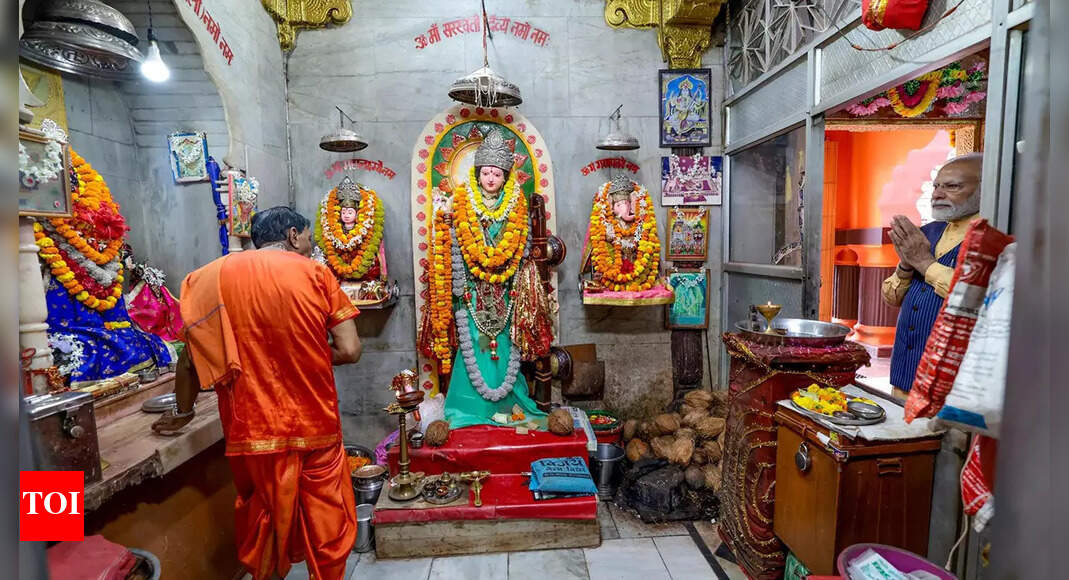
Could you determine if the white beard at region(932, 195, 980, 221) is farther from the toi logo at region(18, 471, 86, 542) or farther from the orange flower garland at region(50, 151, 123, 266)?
the orange flower garland at region(50, 151, 123, 266)

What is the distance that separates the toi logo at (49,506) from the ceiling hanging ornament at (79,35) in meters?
3.27

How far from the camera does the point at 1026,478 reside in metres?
0.41

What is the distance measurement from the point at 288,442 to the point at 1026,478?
2923 mm

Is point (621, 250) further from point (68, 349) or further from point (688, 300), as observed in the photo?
point (68, 349)

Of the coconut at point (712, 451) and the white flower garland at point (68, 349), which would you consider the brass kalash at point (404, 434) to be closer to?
the white flower garland at point (68, 349)

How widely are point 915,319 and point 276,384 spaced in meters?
3.49

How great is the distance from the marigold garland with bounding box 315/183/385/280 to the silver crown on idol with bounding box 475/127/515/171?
1199mm

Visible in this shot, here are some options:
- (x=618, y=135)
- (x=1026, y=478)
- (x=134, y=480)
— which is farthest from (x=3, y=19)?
(x=618, y=135)

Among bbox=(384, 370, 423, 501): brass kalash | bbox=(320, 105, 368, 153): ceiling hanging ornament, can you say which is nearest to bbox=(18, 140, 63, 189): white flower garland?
bbox=(384, 370, 423, 501): brass kalash

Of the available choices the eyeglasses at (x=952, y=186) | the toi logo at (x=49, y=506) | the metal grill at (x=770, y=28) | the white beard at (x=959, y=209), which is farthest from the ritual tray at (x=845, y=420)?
the toi logo at (x=49, y=506)

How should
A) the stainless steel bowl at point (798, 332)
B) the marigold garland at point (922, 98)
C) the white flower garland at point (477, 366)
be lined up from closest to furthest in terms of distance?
the stainless steel bowl at point (798, 332), the marigold garland at point (922, 98), the white flower garland at point (477, 366)

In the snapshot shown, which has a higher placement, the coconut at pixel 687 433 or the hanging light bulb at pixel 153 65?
the hanging light bulb at pixel 153 65

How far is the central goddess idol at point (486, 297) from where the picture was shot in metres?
4.29

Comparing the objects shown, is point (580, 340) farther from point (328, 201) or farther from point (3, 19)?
point (3, 19)
